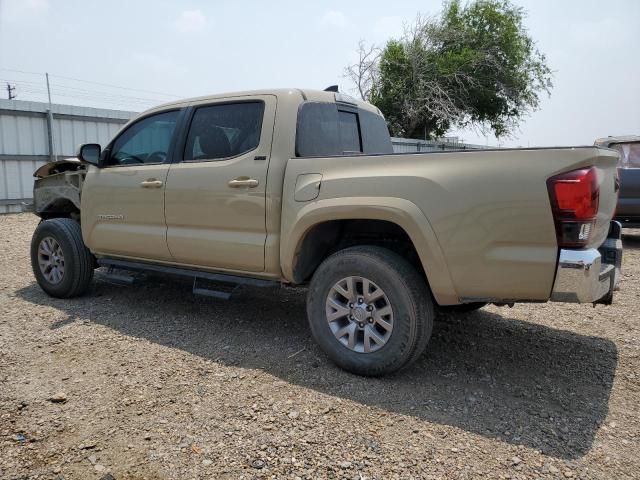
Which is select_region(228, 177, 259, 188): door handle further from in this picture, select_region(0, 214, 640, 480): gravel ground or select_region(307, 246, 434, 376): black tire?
select_region(0, 214, 640, 480): gravel ground

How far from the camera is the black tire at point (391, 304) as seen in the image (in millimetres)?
3135

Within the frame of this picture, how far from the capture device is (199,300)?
16.9 feet

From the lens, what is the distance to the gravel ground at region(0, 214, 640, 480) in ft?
8.09

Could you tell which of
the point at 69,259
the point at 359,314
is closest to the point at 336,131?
the point at 359,314

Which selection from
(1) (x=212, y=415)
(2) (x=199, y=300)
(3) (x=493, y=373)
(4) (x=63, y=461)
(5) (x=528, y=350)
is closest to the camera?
(4) (x=63, y=461)

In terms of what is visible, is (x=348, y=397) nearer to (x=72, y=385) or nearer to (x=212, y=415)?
(x=212, y=415)

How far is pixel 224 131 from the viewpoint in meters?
4.08

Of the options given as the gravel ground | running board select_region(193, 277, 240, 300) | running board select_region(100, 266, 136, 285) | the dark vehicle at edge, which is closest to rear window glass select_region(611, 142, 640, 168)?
the dark vehicle at edge

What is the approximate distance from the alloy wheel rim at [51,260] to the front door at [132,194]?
48 cm

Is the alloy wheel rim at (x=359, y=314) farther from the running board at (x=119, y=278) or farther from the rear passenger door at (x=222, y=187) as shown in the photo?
the running board at (x=119, y=278)

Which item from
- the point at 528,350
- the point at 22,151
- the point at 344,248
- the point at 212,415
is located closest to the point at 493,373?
the point at 528,350

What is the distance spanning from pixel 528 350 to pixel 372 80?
986 inches

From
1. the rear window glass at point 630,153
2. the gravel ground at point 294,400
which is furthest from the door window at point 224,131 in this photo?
the rear window glass at point 630,153

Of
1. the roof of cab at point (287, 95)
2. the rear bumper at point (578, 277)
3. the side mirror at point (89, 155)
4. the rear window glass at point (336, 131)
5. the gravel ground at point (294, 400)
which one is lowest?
the gravel ground at point (294, 400)
